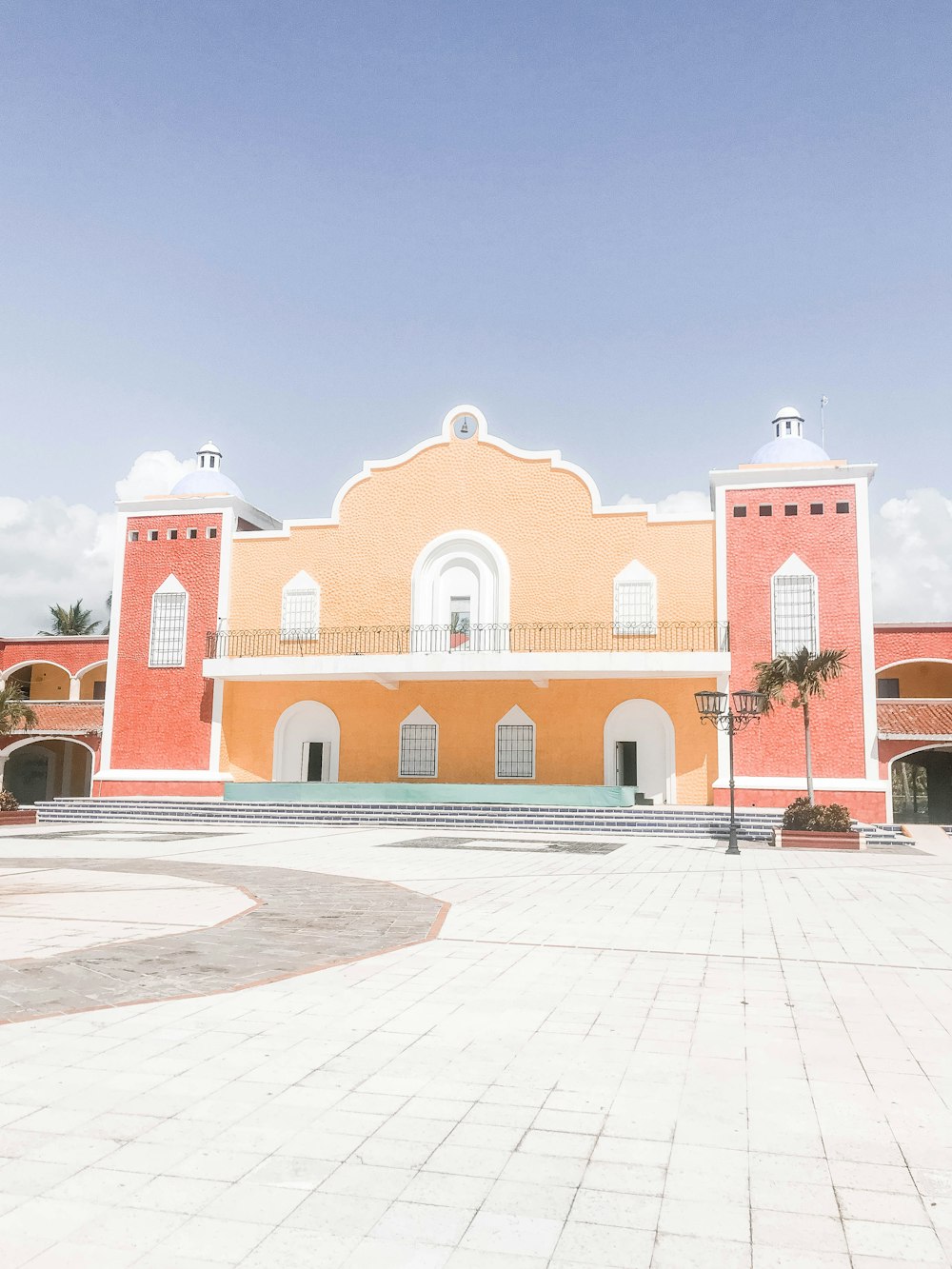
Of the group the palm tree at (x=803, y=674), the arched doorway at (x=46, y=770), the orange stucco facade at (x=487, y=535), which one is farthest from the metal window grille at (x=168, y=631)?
the palm tree at (x=803, y=674)

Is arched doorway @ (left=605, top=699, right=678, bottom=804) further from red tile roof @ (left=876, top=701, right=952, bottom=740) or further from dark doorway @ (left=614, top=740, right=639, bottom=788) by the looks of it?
red tile roof @ (left=876, top=701, right=952, bottom=740)

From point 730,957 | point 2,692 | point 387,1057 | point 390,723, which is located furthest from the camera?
point 390,723

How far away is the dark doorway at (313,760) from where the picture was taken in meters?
30.8

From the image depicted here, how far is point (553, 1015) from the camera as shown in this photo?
621cm

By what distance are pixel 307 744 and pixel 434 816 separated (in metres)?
A: 7.15

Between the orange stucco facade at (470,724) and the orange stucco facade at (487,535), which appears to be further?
the orange stucco facade at (487,535)

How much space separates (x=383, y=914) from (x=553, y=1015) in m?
4.14

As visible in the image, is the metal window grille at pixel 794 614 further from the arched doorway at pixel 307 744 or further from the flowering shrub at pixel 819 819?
the arched doorway at pixel 307 744

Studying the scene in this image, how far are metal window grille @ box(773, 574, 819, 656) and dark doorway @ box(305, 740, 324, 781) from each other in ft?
46.4

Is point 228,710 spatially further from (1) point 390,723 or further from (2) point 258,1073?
(2) point 258,1073

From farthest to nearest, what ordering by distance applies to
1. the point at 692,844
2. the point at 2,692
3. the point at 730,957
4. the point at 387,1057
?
1. the point at 2,692
2. the point at 692,844
3. the point at 730,957
4. the point at 387,1057

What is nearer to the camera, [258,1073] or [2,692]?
[258,1073]

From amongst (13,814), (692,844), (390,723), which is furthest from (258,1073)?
(390,723)

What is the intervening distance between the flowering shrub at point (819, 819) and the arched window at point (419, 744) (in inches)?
463
